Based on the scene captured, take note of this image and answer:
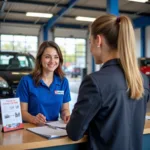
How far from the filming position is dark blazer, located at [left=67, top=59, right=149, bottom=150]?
3.79ft

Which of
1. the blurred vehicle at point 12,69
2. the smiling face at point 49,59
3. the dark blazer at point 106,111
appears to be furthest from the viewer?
the blurred vehicle at point 12,69

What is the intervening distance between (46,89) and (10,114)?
63 cm

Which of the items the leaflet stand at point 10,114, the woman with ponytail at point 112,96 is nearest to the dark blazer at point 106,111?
the woman with ponytail at point 112,96

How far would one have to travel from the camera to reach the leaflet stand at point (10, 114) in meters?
1.50

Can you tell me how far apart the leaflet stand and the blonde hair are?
2.19 feet

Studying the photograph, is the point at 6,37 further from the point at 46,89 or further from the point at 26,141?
the point at 26,141

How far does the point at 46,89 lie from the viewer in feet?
7.00

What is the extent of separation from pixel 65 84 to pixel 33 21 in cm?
1307

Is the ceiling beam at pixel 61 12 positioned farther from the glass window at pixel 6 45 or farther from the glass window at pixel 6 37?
the glass window at pixel 6 45

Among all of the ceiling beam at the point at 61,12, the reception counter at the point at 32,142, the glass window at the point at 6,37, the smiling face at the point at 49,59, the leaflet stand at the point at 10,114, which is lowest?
the reception counter at the point at 32,142

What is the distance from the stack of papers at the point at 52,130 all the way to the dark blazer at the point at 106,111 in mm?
183

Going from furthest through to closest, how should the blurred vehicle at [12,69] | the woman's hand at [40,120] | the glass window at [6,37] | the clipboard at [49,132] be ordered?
the glass window at [6,37], the blurred vehicle at [12,69], the woman's hand at [40,120], the clipboard at [49,132]

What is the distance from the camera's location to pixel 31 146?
1.31 meters

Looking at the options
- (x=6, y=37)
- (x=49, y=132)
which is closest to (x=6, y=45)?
(x=6, y=37)
